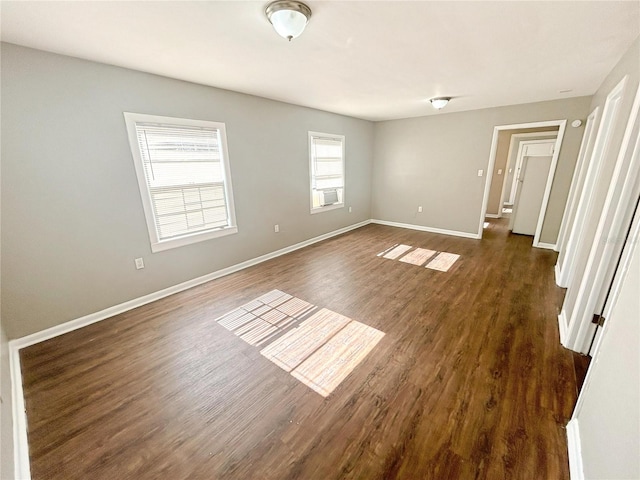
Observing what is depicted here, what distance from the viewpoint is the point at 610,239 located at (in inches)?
69.1

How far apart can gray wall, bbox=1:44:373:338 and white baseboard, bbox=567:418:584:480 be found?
3.60 m

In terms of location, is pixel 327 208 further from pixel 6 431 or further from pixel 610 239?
pixel 6 431

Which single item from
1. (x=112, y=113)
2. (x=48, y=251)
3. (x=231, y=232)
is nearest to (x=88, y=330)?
(x=48, y=251)

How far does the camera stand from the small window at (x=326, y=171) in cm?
470

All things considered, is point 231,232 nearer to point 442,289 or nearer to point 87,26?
point 87,26

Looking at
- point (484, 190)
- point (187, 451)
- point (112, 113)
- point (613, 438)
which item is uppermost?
point (112, 113)

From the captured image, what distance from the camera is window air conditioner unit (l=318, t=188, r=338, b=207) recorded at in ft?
16.5

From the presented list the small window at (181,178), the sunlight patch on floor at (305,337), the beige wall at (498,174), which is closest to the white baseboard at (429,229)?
the beige wall at (498,174)

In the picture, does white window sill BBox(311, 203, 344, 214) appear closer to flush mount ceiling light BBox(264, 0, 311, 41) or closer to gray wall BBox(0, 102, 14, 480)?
flush mount ceiling light BBox(264, 0, 311, 41)

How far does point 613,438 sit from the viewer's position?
38.4 inches

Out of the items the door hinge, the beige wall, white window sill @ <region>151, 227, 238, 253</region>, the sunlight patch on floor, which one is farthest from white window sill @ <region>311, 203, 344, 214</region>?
the beige wall

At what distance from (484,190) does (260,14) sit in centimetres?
486

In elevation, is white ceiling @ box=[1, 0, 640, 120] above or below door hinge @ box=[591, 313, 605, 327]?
above

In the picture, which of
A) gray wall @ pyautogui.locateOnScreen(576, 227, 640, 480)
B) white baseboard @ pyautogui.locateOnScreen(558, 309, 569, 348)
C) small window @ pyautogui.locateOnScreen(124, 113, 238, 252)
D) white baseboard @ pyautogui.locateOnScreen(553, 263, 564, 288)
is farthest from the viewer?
white baseboard @ pyautogui.locateOnScreen(553, 263, 564, 288)
